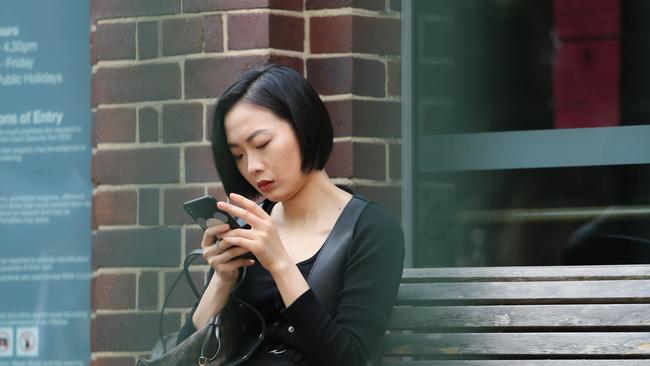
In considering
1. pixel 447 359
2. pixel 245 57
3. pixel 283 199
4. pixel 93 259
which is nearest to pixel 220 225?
pixel 283 199

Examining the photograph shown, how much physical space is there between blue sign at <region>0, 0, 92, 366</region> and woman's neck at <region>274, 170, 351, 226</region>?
1.54 m

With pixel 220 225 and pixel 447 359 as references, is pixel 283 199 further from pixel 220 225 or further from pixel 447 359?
pixel 447 359

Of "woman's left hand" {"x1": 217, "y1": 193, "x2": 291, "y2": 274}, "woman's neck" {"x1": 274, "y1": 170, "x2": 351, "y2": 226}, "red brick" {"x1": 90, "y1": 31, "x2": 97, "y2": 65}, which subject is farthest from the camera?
"red brick" {"x1": 90, "y1": 31, "x2": 97, "y2": 65}

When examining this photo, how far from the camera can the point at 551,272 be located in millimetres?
3781

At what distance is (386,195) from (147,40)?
84 cm

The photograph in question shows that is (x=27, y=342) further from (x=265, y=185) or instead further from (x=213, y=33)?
(x=265, y=185)

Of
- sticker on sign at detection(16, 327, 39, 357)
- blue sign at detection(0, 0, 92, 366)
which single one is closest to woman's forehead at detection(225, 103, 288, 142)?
blue sign at detection(0, 0, 92, 366)

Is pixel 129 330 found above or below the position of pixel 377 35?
below

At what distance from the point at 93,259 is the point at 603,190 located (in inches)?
60.3

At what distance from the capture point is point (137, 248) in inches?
190

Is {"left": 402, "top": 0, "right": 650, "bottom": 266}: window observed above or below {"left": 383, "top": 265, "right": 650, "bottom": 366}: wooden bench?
above

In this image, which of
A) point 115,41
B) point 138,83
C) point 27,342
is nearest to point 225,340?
point 138,83

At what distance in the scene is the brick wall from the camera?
4594 mm

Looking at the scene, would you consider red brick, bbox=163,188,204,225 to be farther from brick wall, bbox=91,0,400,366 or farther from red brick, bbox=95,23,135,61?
red brick, bbox=95,23,135,61
